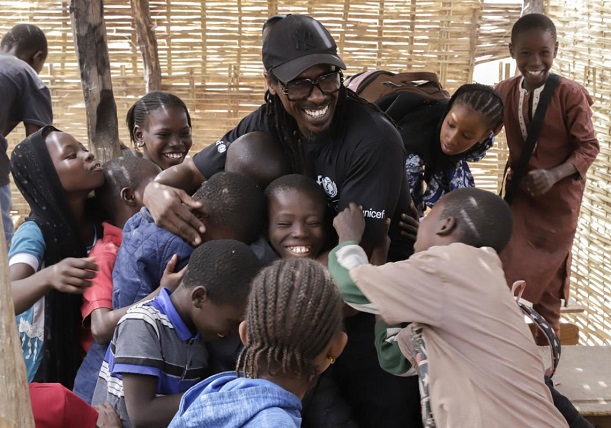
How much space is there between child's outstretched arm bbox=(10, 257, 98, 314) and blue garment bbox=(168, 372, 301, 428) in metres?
0.89

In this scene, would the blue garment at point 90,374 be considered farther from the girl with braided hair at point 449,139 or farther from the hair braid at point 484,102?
the hair braid at point 484,102

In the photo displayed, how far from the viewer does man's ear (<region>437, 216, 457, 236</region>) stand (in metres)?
2.59

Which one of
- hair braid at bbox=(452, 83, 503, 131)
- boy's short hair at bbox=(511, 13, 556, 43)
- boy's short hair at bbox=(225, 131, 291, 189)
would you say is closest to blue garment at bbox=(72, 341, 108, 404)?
→ boy's short hair at bbox=(225, 131, 291, 189)

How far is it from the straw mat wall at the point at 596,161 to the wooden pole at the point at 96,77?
3564 millimetres

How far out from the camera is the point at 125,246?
293 cm

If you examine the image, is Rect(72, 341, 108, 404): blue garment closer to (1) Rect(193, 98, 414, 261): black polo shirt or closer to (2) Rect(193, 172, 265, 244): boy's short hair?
(2) Rect(193, 172, 265, 244): boy's short hair

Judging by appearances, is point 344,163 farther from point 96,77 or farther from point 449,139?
point 96,77

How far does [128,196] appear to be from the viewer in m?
3.37

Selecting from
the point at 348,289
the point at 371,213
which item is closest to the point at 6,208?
the point at 371,213

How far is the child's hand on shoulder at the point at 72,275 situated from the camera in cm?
273

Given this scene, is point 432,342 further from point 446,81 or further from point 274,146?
point 446,81

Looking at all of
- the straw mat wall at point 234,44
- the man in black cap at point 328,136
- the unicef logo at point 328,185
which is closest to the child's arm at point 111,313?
the man in black cap at point 328,136

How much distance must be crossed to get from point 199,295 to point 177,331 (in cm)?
14

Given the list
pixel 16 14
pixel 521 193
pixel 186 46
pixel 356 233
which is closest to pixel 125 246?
pixel 356 233
